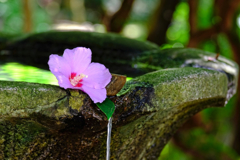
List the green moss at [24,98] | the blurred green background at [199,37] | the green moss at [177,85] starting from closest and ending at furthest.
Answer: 1. the green moss at [24,98]
2. the green moss at [177,85]
3. the blurred green background at [199,37]

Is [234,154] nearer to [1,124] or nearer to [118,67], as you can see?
[118,67]

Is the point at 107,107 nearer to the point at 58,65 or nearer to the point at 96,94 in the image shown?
the point at 96,94

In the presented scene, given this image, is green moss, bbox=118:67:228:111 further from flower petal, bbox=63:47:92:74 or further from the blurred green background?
the blurred green background

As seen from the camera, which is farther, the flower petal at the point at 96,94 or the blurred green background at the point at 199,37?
the blurred green background at the point at 199,37

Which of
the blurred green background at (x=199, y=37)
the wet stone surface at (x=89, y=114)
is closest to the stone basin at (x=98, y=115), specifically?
the wet stone surface at (x=89, y=114)

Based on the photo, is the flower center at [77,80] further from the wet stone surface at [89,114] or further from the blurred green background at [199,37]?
the blurred green background at [199,37]

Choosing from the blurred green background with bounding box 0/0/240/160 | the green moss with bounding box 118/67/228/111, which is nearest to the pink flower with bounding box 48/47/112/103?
the green moss with bounding box 118/67/228/111
